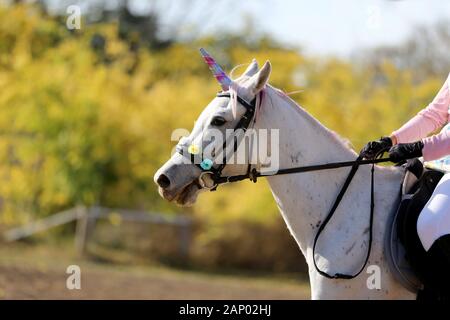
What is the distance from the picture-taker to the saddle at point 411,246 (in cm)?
477

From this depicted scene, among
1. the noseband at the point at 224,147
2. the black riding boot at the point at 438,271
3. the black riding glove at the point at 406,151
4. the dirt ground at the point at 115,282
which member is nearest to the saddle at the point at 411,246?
the black riding boot at the point at 438,271

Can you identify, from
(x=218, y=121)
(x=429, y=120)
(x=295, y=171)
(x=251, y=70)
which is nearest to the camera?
(x=218, y=121)

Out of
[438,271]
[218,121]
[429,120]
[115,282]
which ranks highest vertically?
[115,282]

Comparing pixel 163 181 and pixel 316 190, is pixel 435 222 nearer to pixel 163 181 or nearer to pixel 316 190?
pixel 316 190

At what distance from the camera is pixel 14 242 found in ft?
63.3

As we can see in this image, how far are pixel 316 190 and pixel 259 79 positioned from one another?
2.87 ft

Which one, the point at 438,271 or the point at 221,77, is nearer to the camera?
the point at 438,271

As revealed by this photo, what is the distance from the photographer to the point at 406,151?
4.92 meters

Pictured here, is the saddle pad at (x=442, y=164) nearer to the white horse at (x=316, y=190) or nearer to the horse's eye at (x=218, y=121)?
the white horse at (x=316, y=190)

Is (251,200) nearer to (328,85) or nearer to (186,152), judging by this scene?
(328,85)

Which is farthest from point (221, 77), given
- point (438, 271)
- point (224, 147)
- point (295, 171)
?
point (438, 271)

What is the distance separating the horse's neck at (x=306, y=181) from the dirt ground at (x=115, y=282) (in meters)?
6.01
